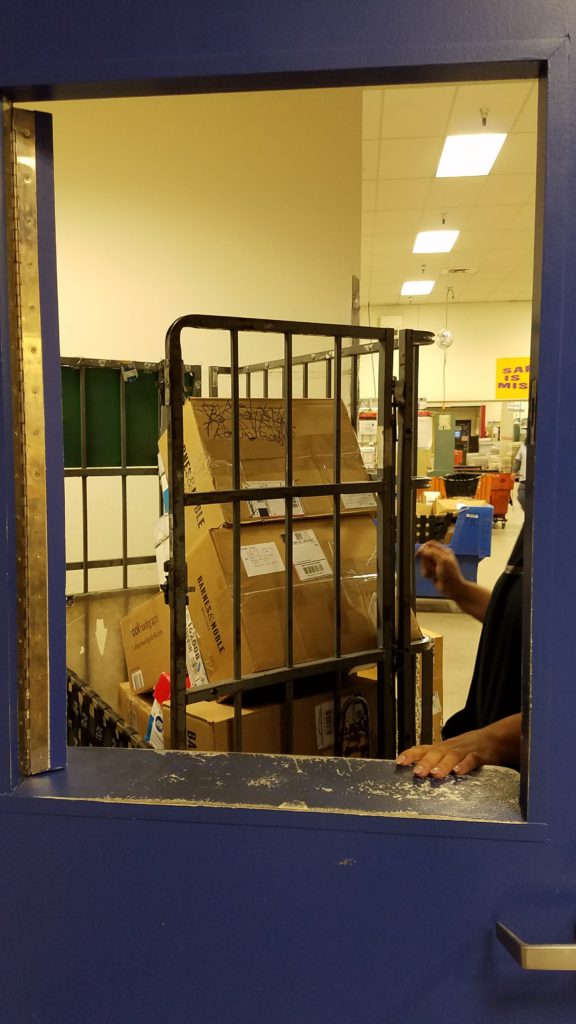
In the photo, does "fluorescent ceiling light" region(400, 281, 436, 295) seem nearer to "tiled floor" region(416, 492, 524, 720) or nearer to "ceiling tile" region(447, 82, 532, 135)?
"tiled floor" region(416, 492, 524, 720)

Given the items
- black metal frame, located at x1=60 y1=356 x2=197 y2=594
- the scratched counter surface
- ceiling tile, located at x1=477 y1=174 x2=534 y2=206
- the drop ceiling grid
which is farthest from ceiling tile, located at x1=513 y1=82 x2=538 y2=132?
the scratched counter surface

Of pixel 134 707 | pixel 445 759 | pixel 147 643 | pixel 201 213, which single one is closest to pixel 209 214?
pixel 201 213

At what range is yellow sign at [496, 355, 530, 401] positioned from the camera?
11430 mm

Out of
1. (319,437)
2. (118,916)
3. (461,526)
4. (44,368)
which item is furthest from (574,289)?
(461,526)

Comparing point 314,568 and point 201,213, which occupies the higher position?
point 201,213

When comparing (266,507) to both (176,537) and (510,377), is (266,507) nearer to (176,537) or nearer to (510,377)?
(176,537)

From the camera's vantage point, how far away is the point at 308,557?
2074 millimetres

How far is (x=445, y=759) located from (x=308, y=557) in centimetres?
107

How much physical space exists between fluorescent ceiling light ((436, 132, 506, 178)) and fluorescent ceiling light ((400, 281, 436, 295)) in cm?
398

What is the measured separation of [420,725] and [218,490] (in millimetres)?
1263

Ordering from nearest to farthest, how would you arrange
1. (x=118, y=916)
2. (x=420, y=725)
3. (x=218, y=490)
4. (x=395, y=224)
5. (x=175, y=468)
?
(x=118, y=916) < (x=175, y=468) < (x=218, y=490) < (x=420, y=725) < (x=395, y=224)

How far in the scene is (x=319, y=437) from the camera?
223 centimetres

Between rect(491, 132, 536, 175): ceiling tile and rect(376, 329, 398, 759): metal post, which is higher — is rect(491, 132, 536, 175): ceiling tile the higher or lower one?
the higher one

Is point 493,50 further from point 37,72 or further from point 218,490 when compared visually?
point 218,490
